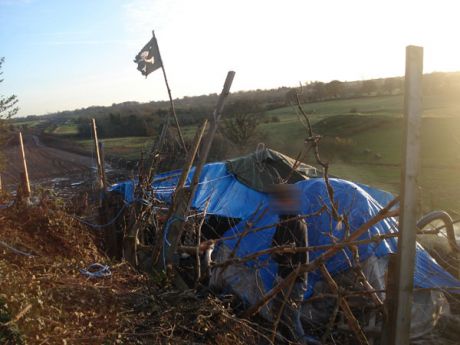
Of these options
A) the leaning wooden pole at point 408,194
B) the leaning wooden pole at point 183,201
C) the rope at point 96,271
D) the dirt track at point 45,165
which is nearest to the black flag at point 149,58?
the leaning wooden pole at point 183,201

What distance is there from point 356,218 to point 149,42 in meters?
6.14

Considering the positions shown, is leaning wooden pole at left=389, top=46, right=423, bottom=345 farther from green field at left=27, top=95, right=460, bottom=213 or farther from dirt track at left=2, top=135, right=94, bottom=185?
dirt track at left=2, top=135, right=94, bottom=185

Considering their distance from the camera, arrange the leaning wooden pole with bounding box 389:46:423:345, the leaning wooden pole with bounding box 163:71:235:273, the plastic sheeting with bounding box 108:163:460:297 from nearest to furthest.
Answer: the leaning wooden pole with bounding box 389:46:423:345 → the leaning wooden pole with bounding box 163:71:235:273 → the plastic sheeting with bounding box 108:163:460:297

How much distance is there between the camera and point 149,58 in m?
10.1

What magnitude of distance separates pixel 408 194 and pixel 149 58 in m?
8.33

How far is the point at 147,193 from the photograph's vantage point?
22.3 feet

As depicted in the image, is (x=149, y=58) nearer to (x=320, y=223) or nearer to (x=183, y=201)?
(x=183, y=201)

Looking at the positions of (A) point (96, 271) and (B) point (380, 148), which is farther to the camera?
(B) point (380, 148)

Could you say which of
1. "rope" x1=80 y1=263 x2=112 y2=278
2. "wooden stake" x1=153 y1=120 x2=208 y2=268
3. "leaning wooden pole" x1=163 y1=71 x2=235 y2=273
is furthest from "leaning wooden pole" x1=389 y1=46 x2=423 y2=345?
"rope" x1=80 y1=263 x2=112 y2=278

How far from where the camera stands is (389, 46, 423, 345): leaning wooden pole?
8.69 ft

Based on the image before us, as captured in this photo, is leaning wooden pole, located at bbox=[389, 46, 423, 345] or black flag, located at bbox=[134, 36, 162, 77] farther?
black flag, located at bbox=[134, 36, 162, 77]

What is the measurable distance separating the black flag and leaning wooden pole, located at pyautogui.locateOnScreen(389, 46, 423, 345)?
8.08 metres

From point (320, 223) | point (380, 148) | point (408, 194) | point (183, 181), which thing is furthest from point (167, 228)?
point (380, 148)

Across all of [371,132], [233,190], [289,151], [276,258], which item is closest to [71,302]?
Answer: [276,258]
